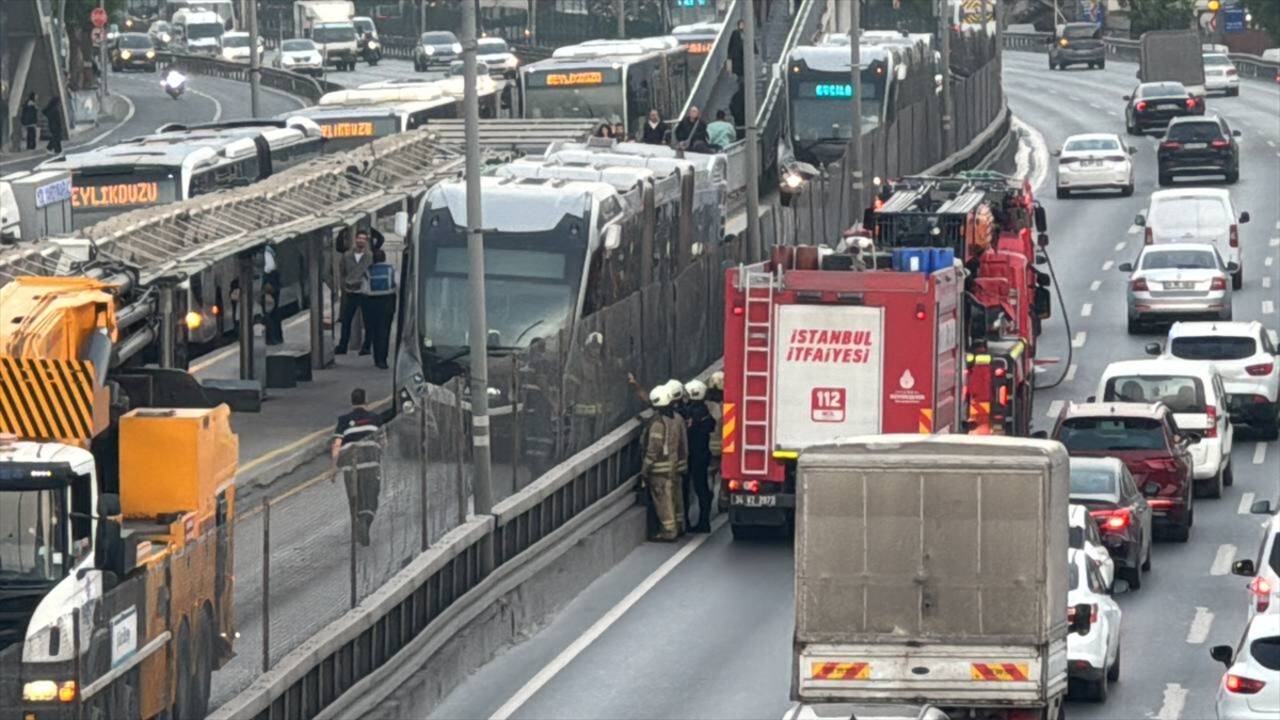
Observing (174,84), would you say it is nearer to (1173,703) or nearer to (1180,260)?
(1180,260)

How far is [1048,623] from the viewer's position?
20.8m

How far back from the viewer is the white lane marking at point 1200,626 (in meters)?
27.6

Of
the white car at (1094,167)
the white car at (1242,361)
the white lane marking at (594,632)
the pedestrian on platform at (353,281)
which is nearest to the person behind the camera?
the white lane marking at (594,632)

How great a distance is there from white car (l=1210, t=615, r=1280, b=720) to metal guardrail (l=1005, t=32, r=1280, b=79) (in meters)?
76.8

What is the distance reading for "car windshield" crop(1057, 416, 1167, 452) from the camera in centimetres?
3183

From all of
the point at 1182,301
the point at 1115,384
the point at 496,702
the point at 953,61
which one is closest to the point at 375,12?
the point at 953,61

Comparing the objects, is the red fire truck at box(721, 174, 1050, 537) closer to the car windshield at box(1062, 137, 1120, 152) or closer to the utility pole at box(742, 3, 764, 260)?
the utility pole at box(742, 3, 764, 260)

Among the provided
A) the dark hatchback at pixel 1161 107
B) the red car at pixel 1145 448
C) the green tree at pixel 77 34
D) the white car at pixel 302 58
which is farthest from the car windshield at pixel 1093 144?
the white car at pixel 302 58

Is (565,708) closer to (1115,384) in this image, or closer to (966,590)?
(966,590)

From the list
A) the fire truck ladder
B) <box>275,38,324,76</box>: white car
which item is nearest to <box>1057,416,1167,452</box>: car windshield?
the fire truck ladder

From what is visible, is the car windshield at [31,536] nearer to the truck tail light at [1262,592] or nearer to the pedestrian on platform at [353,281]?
the truck tail light at [1262,592]

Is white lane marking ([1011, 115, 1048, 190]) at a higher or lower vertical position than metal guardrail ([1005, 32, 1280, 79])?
higher

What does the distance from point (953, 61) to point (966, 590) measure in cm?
7108

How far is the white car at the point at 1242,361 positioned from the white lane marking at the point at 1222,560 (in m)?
6.52
